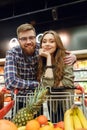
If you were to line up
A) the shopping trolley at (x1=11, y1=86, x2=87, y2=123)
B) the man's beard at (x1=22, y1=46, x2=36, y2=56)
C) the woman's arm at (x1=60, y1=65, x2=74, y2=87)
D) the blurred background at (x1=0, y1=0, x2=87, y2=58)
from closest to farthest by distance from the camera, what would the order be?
the shopping trolley at (x1=11, y1=86, x2=87, y2=123), the woman's arm at (x1=60, y1=65, x2=74, y2=87), the man's beard at (x1=22, y1=46, x2=36, y2=56), the blurred background at (x1=0, y1=0, x2=87, y2=58)

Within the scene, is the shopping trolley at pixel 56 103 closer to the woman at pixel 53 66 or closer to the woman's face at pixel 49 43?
the woman at pixel 53 66

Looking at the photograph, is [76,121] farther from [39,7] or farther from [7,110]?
[39,7]

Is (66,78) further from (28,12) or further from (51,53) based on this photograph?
(28,12)

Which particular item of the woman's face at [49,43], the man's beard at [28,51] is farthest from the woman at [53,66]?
the man's beard at [28,51]

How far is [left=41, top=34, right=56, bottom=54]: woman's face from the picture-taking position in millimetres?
1796

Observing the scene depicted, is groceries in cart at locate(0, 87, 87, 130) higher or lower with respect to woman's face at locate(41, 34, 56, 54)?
lower

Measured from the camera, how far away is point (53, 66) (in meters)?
1.79

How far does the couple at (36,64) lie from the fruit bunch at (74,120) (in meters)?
0.31

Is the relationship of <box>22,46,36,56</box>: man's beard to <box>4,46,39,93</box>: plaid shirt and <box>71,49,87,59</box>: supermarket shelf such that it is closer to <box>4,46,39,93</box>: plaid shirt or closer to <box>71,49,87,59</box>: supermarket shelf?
<box>4,46,39,93</box>: plaid shirt

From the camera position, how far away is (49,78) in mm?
1664

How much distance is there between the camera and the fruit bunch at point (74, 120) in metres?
1.21

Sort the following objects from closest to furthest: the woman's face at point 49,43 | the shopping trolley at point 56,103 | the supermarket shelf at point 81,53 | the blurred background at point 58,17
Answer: the shopping trolley at point 56,103 < the woman's face at point 49,43 < the supermarket shelf at point 81,53 < the blurred background at point 58,17

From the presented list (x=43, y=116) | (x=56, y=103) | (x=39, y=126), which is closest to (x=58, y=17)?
(x=56, y=103)

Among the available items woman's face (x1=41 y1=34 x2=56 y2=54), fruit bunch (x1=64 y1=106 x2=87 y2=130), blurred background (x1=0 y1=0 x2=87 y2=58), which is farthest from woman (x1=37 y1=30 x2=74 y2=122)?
blurred background (x1=0 y1=0 x2=87 y2=58)
